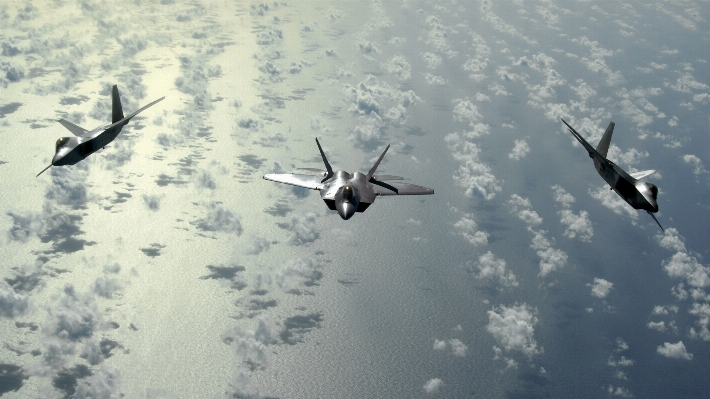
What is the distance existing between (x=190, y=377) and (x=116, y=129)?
6282 inches

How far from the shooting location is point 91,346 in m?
199

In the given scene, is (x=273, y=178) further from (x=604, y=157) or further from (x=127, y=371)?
(x=127, y=371)

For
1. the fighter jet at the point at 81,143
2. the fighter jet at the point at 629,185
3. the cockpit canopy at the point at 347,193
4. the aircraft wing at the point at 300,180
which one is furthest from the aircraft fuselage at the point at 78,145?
the fighter jet at the point at 629,185

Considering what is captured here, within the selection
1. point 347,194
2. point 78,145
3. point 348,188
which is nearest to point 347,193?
point 347,194

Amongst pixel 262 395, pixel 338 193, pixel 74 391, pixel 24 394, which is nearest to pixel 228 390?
pixel 262 395

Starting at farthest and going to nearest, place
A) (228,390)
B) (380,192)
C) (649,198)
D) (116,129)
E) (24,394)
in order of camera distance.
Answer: (228,390) < (24,394) < (116,129) < (380,192) < (649,198)

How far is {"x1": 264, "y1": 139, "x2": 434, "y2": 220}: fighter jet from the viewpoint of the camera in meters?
49.8

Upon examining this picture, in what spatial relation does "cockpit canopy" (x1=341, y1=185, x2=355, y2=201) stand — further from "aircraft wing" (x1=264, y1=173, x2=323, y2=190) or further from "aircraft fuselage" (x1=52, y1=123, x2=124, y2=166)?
"aircraft fuselage" (x1=52, y1=123, x2=124, y2=166)

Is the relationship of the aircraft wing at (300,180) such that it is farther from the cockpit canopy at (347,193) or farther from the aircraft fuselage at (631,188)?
the aircraft fuselage at (631,188)

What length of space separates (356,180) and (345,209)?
8.00 m

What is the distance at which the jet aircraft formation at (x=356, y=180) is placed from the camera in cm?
4365

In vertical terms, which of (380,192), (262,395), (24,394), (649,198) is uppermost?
(649,198)

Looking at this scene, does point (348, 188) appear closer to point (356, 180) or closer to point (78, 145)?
point (356, 180)

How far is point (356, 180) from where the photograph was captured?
5553cm
